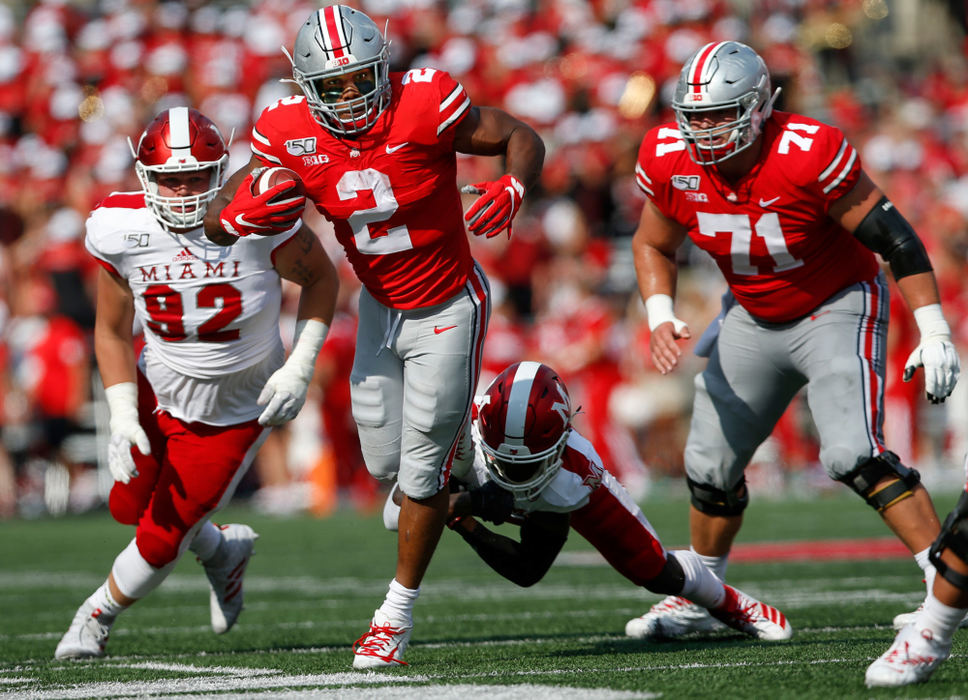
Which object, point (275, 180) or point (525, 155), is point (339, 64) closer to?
point (275, 180)

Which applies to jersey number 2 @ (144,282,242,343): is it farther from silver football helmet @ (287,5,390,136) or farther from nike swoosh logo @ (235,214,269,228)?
silver football helmet @ (287,5,390,136)

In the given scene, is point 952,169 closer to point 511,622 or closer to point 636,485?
point 636,485

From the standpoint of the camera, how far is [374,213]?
174 inches

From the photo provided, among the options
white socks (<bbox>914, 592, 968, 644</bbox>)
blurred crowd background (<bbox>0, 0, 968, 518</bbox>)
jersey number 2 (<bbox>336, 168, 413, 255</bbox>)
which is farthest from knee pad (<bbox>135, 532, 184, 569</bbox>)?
blurred crowd background (<bbox>0, 0, 968, 518</bbox>)

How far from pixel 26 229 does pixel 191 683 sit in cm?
1083

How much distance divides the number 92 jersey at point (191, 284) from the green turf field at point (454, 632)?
1.00 m

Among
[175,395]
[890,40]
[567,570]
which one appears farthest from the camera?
[890,40]

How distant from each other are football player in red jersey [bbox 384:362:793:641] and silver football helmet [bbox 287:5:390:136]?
0.93 m

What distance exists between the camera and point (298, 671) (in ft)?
13.6

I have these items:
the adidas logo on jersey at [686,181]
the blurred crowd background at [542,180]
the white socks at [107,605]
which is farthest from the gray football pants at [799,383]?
the blurred crowd background at [542,180]

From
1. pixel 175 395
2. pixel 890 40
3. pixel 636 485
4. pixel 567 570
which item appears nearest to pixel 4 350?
pixel 636 485

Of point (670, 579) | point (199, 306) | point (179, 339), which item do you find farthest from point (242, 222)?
point (670, 579)

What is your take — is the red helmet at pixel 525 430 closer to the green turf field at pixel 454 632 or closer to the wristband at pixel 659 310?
the wristband at pixel 659 310

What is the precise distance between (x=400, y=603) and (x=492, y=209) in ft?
4.00
